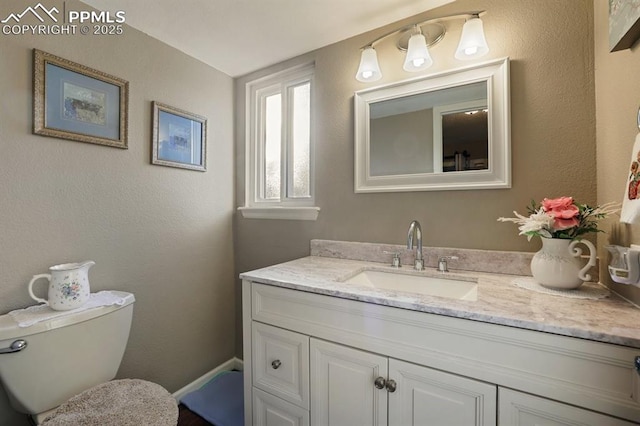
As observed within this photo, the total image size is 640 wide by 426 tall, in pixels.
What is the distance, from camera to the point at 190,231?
1.81 m

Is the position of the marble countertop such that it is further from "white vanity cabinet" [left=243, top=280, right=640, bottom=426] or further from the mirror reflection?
the mirror reflection

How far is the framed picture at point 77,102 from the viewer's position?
3.87 feet

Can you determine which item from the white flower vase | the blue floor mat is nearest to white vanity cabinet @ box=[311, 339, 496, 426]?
the white flower vase

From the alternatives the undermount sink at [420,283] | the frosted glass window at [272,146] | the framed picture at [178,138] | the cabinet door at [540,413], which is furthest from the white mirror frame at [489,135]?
the framed picture at [178,138]

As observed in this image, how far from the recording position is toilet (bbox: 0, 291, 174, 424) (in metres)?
0.96

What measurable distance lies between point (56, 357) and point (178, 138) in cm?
122

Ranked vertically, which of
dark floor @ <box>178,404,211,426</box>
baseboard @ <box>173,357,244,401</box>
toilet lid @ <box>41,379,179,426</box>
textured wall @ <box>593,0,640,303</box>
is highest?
textured wall @ <box>593,0,640,303</box>

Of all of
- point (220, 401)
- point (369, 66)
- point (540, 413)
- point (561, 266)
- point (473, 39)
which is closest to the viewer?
point (540, 413)

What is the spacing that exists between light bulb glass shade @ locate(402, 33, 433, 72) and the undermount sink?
1006 millimetres

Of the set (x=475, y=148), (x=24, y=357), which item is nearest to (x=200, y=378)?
(x=24, y=357)

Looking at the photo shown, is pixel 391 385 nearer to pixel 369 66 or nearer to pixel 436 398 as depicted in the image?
pixel 436 398

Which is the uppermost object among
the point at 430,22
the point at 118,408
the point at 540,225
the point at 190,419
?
the point at 430,22

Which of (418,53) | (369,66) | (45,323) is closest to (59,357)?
(45,323)

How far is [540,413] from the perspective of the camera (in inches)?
27.8
